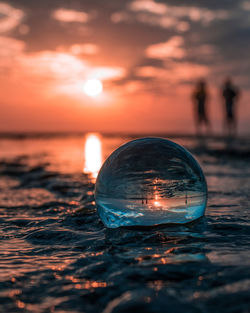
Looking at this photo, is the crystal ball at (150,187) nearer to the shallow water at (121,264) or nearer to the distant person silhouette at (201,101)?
the shallow water at (121,264)

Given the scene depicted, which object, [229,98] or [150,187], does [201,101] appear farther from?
[150,187]

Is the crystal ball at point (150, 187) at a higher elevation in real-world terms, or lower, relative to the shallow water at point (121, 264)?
higher

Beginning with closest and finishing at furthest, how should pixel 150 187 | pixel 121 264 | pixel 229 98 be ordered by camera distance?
pixel 121 264 < pixel 150 187 < pixel 229 98

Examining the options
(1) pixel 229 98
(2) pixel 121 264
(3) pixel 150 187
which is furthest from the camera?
(1) pixel 229 98

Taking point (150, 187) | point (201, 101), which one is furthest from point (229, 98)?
point (150, 187)

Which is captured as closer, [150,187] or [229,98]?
[150,187]

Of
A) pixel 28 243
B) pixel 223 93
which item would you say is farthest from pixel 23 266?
pixel 223 93

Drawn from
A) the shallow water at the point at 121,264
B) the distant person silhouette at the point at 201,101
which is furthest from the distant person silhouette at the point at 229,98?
the shallow water at the point at 121,264

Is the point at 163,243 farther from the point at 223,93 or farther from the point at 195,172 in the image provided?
the point at 223,93

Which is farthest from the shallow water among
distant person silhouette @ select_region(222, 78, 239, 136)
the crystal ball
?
distant person silhouette @ select_region(222, 78, 239, 136)
